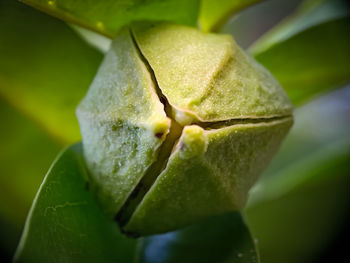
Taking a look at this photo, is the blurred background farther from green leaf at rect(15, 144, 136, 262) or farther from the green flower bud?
the green flower bud

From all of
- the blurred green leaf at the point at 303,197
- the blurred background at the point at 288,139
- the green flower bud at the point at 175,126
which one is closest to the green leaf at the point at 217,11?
the blurred background at the point at 288,139

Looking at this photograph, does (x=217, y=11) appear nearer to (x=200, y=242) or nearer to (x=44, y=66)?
(x=44, y=66)

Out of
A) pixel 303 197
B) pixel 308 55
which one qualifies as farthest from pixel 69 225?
pixel 303 197

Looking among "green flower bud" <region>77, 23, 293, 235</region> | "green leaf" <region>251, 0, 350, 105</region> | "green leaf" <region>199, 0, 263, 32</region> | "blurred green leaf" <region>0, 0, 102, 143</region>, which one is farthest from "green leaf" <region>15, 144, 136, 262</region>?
"green leaf" <region>251, 0, 350, 105</region>

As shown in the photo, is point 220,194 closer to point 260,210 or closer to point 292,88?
point 292,88

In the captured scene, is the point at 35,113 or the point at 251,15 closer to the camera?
the point at 35,113

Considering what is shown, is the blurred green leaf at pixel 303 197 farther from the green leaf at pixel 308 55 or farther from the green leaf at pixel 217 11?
the green leaf at pixel 217 11

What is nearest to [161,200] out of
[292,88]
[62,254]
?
[62,254]

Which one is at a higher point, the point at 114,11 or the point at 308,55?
the point at 114,11
